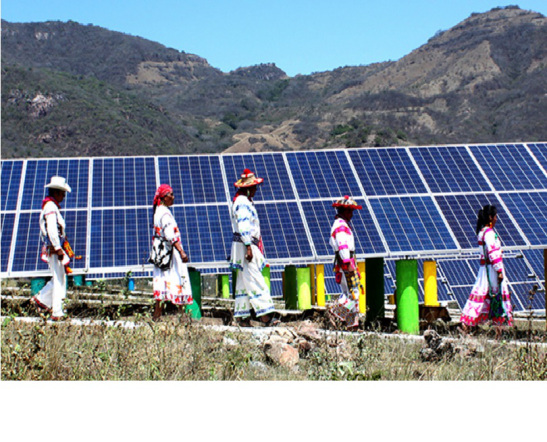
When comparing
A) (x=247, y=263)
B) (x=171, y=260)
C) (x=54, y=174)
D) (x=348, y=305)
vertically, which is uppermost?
(x=54, y=174)

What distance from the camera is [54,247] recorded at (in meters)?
9.88

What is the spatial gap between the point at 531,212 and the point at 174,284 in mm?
7681

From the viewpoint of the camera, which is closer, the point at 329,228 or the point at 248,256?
the point at 248,256

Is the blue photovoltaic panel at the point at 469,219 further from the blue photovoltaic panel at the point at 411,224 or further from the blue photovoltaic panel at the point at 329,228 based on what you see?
the blue photovoltaic panel at the point at 329,228

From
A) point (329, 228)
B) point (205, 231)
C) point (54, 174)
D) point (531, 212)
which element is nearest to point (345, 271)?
point (329, 228)

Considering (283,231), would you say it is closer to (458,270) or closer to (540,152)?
(540,152)

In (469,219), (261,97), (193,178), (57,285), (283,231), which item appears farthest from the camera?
(261,97)

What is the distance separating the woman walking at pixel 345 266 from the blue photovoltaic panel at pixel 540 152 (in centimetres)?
796

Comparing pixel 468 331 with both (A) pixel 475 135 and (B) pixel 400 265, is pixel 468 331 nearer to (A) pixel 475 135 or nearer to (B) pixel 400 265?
(B) pixel 400 265

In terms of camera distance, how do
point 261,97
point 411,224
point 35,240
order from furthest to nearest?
1. point 261,97
2. point 411,224
3. point 35,240

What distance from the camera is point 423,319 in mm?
12539

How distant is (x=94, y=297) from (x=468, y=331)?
8.14 m

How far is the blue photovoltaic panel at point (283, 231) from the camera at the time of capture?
13070 mm

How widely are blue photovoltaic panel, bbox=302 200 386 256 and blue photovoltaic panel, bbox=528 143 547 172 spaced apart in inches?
188
